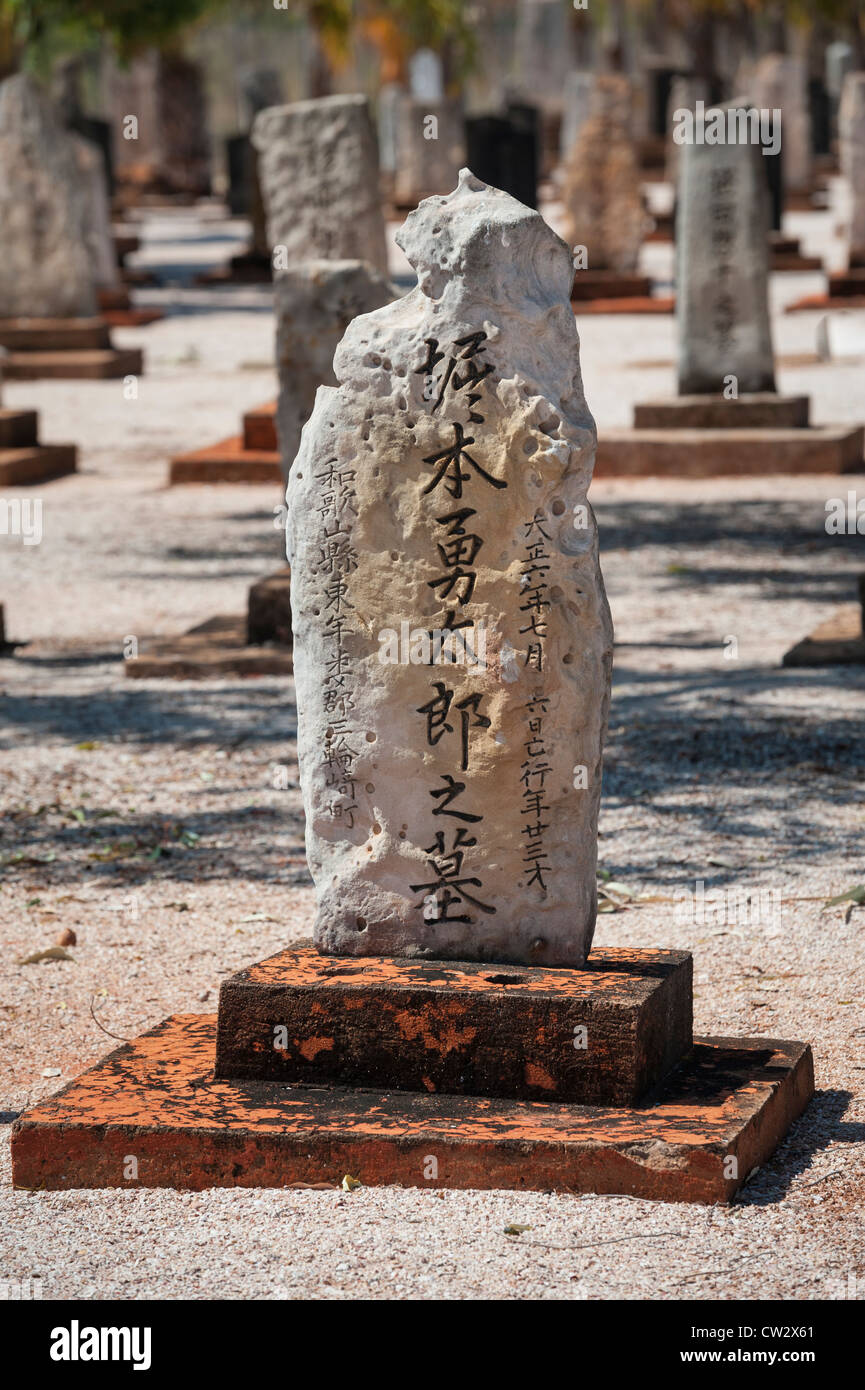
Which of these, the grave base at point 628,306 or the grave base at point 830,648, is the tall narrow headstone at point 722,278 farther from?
the grave base at point 628,306

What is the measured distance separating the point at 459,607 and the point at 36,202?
43.5ft

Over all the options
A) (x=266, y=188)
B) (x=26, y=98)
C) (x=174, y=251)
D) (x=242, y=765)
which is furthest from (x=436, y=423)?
(x=174, y=251)

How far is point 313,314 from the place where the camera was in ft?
26.1

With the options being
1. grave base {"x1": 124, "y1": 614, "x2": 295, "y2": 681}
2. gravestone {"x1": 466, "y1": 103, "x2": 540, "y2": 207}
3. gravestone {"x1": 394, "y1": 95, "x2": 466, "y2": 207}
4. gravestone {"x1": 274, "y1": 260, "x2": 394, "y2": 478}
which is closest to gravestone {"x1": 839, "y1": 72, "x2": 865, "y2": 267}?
gravestone {"x1": 466, "y1": 103, "x2": 540, "y2": 207}

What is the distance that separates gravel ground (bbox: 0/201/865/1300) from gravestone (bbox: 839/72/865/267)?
28.9ft

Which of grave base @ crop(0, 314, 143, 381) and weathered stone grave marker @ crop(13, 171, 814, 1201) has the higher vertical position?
grave base @ crop(0, 314, 143, 381)

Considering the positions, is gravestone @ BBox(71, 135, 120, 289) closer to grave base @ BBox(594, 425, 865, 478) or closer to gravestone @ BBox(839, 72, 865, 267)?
gravestone @ BBox(839, 72, 865, 267)

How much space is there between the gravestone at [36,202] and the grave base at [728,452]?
598 cm

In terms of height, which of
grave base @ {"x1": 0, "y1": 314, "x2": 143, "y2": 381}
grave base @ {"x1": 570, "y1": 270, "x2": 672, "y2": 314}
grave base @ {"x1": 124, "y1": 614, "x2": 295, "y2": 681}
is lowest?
grave base @ {"x1": 124, "y1": 614, "x2": 295, "y2": 681}

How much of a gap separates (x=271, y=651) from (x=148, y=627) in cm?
114

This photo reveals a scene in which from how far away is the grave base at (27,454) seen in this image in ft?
41.5

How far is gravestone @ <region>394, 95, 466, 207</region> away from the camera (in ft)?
92.7

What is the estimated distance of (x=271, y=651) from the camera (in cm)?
788

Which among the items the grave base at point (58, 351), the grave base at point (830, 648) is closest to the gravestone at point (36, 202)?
the grave base at point (58, 351)
